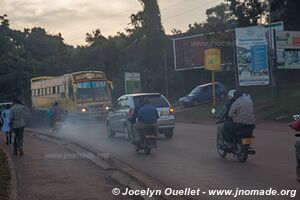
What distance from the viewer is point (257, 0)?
47500 mm

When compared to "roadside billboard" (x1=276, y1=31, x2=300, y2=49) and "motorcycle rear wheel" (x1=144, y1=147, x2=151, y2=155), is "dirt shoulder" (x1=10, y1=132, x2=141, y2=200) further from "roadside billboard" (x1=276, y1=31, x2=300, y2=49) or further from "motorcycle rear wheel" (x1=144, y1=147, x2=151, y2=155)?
"roadside billboard" (x1=276, y1=31, x2=300, y2=49)

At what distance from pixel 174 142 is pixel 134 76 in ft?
77.6

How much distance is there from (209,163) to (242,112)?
1.54 metres

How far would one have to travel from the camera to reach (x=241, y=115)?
43.6 ft

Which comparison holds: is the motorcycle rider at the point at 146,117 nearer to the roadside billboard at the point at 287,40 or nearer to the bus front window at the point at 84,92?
the bus front window at the point at 84,92

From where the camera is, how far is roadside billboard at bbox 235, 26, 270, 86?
3725 centimetres

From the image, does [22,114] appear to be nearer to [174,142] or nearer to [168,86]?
[174,142]

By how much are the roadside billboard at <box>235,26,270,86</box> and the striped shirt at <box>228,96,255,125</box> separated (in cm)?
2441

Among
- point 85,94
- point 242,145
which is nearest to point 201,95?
point 85,94

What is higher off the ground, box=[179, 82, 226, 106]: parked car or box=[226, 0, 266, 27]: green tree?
box=[226, 0, 266, 27]: green tree

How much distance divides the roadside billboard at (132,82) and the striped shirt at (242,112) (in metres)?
29.7

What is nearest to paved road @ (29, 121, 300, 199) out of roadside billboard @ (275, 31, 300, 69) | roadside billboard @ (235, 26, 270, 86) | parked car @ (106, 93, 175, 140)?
parked car @ (106, 93, 175, 140)

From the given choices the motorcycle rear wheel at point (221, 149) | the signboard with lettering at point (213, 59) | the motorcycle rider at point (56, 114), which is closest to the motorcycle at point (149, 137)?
the motorcycle rear wheel at point (221, 149)

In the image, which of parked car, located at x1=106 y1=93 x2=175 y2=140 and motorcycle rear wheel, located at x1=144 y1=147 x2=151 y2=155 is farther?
parked car, located at x1=106 y1=93 x2=175 y2=140
